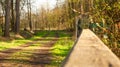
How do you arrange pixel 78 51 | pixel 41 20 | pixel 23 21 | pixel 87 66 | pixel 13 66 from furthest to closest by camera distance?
pixel 41 20 → pixel 23 21 → pixel 13 66 → pixel 78 51 → pixel 87 66

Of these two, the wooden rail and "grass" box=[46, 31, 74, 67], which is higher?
the wooden rail

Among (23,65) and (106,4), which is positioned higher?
(106,4)

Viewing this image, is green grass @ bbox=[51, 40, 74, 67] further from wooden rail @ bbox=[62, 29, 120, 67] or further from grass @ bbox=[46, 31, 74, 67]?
wooden rail @ bbox=[62, 29, 120, 67]

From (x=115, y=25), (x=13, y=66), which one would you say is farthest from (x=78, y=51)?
(x=13, y=66)

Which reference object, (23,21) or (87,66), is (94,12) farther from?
(23,21)

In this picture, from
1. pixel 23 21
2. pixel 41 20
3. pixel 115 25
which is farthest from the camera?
pixel 41 20

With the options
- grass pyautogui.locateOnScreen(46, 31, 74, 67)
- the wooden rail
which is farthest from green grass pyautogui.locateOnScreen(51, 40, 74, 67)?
the wooden rail

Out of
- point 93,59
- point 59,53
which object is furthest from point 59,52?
point 93,59

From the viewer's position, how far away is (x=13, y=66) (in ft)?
44.9

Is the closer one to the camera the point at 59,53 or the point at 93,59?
the point at 93,59

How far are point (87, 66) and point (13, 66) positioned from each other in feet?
41.3

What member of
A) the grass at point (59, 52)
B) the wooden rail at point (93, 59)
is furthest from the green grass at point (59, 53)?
the wooden rail at point (93, 59)

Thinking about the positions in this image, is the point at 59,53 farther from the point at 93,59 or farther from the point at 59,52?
the point at 93,59

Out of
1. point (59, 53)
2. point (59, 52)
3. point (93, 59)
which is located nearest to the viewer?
point (93, 59)
